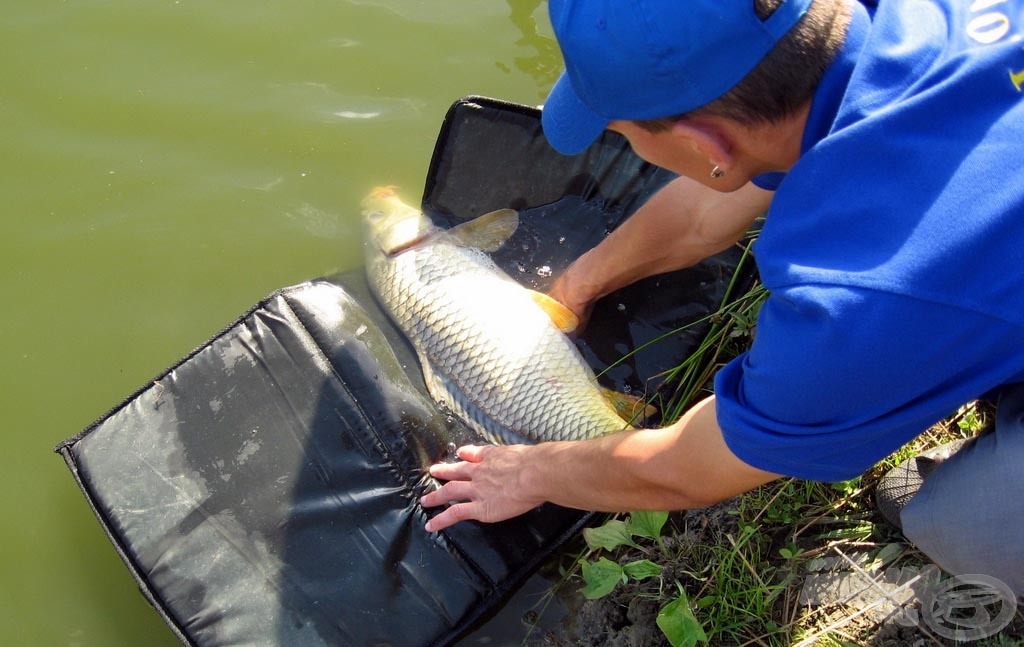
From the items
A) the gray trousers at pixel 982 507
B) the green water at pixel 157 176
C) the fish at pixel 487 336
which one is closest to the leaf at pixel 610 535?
Answer: the fish at pixel 487 336

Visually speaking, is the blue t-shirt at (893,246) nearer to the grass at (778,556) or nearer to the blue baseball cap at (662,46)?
the blue baseball cap at (662,46)

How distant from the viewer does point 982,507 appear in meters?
1.63

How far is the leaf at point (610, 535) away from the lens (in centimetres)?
211

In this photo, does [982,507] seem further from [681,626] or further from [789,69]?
[789,69]

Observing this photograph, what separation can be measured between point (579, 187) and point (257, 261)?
119 centimetres

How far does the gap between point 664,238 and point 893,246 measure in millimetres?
1339

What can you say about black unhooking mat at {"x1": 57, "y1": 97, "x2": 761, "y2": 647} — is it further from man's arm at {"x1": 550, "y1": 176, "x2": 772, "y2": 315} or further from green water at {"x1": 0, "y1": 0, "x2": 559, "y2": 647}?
green water at {"x1": 0, "y1": 0, "x2": 559, "y2": 647}

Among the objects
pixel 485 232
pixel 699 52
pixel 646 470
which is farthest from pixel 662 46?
pixel 485 232

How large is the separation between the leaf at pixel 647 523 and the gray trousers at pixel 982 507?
0.54 metres

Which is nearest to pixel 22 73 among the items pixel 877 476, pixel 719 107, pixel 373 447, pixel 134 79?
pixel 134 79

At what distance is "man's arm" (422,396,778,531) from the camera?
1551 mm

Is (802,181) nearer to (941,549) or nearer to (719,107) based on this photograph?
(719,107)

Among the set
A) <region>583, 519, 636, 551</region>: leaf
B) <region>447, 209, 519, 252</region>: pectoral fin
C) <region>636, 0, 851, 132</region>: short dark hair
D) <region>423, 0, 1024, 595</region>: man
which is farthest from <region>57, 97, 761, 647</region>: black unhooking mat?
<region>636, 0, 851, 132</region>: short dark hair

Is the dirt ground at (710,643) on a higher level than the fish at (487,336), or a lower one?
lower
